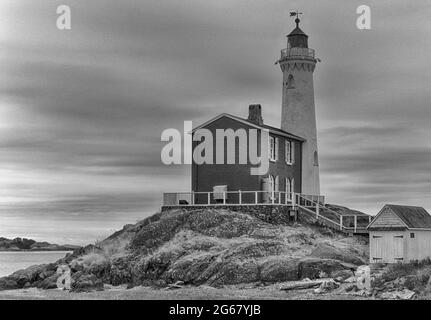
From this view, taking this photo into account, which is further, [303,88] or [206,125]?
[303,88]

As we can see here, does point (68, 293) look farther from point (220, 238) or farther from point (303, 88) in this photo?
point (303, 88)

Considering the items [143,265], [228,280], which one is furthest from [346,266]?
[143,265]

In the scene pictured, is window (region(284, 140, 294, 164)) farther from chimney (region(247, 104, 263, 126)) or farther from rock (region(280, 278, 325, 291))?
rock (region(280, 278, 325, 291))

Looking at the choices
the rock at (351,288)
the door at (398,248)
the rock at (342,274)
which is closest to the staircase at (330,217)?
the door at (398,248)

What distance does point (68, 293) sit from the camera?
1625 inches

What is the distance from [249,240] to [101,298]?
870cm

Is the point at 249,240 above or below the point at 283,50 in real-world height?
below

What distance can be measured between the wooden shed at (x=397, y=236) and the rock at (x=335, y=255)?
31.2 inches

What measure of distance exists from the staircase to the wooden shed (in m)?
4.98

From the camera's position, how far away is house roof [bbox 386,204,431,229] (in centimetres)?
4247

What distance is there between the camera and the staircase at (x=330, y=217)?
160 feet

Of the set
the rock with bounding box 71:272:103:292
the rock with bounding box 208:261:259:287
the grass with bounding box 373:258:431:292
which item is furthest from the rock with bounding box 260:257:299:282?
the rock with bounding box 71:272:103:292

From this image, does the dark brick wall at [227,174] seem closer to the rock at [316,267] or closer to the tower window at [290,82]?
the tower window at [290,82]
